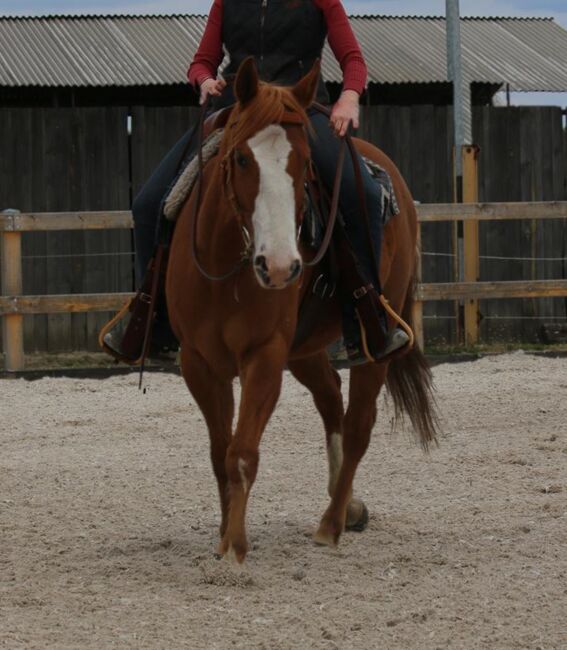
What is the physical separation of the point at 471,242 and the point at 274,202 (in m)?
8.22

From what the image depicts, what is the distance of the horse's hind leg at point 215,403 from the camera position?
201 inches

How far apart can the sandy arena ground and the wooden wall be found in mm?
3637

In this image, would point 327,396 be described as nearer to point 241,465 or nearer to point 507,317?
point 241,465

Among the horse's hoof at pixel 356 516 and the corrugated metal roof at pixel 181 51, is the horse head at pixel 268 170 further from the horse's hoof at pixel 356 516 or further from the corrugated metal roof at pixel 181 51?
the corrugated metal roof at pixel 181 51

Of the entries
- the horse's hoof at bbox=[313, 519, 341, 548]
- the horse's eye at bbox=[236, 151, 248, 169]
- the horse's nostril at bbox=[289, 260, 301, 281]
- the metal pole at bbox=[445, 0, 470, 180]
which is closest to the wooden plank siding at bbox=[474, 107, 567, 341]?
the metal pole at bbox=[445, 0, 470, 180]

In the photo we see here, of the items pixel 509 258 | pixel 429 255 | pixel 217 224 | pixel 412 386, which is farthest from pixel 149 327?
pixel 509 258

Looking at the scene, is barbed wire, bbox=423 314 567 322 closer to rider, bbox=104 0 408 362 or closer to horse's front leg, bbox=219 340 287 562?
rider, bbox=104 0 408 362

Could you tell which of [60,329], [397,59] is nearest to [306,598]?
[60,329]

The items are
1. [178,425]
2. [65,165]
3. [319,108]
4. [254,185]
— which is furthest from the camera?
[65,165]

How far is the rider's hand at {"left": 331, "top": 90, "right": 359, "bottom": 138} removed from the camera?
5.18 meters

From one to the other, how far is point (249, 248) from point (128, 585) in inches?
50.8

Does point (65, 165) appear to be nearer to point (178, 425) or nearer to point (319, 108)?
point (178, 425)

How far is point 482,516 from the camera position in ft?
19.4

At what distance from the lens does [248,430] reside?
4.80m
